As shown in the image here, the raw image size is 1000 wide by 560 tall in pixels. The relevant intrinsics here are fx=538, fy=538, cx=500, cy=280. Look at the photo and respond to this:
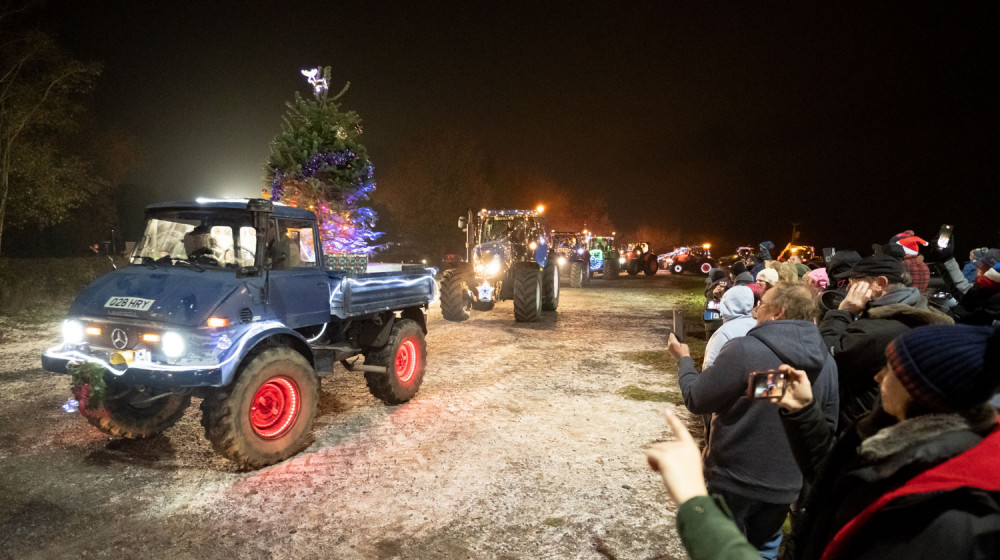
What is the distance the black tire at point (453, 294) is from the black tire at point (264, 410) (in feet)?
24.2

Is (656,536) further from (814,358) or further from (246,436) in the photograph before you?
(246,436)

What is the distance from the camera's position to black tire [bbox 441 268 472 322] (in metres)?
12.7

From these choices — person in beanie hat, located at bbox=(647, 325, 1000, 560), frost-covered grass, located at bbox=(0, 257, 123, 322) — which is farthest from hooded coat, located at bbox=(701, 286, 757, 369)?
frost-covered grass, located at bbox=(0, 257, 123, 322)

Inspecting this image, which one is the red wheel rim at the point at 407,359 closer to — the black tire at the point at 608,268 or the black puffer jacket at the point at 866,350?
the black puffer jacket at the point at 866,350

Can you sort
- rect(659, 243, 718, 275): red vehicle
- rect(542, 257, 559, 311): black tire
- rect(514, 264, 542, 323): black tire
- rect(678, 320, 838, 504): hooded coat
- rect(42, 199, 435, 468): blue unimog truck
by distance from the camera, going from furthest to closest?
rect(659, 243, 718, 275): red vehicle
rect(542, 257, 559, 311): black tire
rect(514, 264, 542, 323): black tire
rect(42, 199, 435, 468): blue unimog truck
rect(678, 320, 838, 504): hooded coat

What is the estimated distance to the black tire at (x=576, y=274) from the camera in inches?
904

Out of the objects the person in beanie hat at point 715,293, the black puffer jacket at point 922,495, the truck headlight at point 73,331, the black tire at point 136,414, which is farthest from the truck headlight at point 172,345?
the person in beanie hat at point 715,293

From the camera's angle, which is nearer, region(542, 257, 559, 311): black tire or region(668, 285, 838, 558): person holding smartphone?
region(668, 285, 838, 558): person holding smartphone

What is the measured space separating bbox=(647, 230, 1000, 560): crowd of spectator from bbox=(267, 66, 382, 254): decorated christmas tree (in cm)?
1200

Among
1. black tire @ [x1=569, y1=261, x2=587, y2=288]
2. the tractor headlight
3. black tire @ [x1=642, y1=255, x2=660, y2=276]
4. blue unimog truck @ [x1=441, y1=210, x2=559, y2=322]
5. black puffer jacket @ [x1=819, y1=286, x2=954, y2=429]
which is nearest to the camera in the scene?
black puffer jacket @ [x1=819, y1=286, x2=954, y2=429]

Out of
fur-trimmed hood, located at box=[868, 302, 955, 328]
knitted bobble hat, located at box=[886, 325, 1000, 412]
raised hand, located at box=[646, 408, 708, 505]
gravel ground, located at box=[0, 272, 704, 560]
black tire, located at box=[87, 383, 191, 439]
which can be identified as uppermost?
knitted bobble hat, located at box=[886, 325, 1000, 412]

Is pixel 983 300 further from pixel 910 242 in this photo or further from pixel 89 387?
A: pixel 89 387

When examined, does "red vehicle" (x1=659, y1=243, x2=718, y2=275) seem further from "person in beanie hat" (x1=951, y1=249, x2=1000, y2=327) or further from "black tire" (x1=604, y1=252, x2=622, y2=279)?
"person in beanie hat" (x1=951, y1=249, x2=1000, y2=327)

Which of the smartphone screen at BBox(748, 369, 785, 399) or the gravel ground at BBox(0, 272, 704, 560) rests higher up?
the smartphone screen at BBox(748, 369, 785, 399)
